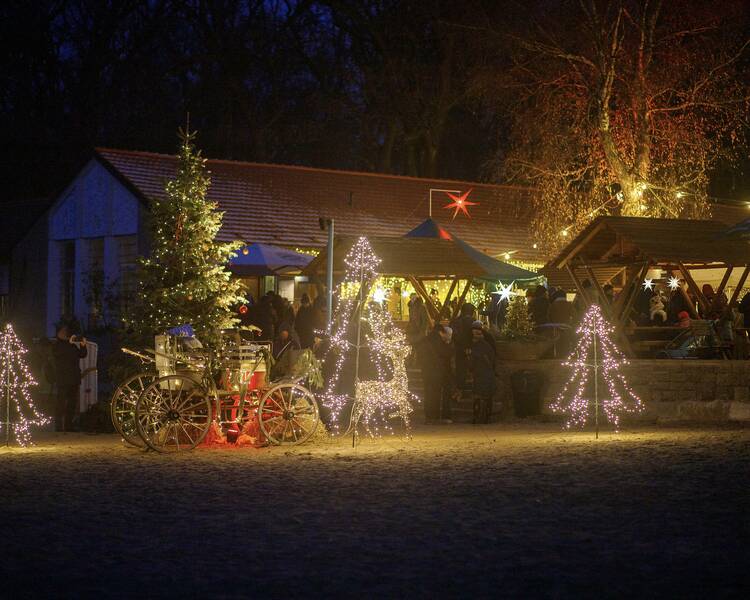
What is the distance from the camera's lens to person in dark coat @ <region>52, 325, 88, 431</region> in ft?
61.5

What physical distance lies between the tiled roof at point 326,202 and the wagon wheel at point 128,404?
13942 mm

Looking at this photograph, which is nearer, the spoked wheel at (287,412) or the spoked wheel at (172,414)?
the spoked wheel at (172,414)

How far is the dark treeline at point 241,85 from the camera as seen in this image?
49.4 metres

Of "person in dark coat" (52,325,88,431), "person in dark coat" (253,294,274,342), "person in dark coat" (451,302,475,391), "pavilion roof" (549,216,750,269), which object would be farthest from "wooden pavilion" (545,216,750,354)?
"person in dark coat" (52,325,88,431)

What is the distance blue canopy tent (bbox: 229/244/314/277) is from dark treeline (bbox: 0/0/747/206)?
20880mm

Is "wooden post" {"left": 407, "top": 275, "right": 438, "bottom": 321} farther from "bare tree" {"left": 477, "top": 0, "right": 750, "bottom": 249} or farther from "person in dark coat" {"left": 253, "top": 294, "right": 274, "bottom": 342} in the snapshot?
"bare tree" {"left": 477, "top": 0, "right": 750, "bottom": 249}

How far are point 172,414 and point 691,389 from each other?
803 cm

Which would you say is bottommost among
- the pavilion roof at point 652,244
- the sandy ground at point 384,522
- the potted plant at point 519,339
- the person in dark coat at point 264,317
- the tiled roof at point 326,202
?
the sandy ground at point 384,522

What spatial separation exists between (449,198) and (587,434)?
20.3 metres

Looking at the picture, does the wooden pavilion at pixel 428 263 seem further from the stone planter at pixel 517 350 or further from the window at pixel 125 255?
the window at pixel 125 255

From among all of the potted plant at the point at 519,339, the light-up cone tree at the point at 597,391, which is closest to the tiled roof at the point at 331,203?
the potted plant at the point at 519,339

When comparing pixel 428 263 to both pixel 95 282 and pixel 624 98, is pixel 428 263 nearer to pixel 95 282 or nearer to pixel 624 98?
pixel 624 98

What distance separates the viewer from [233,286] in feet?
61.4

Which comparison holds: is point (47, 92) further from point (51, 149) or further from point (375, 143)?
point (375, 143)
